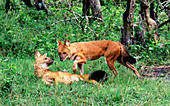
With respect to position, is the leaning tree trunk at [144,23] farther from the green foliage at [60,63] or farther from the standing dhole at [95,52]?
the standing dhole at [95,52]

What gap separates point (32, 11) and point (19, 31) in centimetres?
180

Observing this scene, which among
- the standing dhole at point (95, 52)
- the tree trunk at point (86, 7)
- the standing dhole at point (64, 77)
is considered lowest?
the standing dhole at point (64, 77)

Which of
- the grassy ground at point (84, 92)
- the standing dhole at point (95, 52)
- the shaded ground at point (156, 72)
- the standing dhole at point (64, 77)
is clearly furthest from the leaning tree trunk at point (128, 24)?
the standing dhole at point (64, 77)

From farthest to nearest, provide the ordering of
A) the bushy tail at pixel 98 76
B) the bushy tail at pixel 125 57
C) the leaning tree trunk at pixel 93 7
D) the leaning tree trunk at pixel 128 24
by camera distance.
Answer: the leaning tree trunk at pixel 93 7 → the leaning tree trunk at pixel 128 24 → the bushy tail at pixel 125 57 → the bushy tail at pixel 98 76

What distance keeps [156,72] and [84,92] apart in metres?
2.69

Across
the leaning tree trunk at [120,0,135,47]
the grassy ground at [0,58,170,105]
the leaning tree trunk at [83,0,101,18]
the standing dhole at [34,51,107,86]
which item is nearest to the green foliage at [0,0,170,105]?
the grassy ground at [0,58,170,105]

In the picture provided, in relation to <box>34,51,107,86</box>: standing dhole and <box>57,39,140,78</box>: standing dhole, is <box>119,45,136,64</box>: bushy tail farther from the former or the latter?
<box>34,51,107,86</box>: standing dhole

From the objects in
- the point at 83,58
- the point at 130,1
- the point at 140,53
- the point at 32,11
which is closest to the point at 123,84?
the point at 83,58

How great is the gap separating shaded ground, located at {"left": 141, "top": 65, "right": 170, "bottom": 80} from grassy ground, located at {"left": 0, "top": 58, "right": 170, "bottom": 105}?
500mm

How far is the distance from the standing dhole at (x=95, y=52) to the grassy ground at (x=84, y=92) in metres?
0.68

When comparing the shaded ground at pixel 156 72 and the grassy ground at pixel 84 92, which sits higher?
the grassy ground at pixel 84 92

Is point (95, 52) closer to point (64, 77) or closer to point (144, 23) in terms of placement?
point (64, 77)

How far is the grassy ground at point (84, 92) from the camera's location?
4.51 m

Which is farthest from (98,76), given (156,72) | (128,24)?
(128,24)
